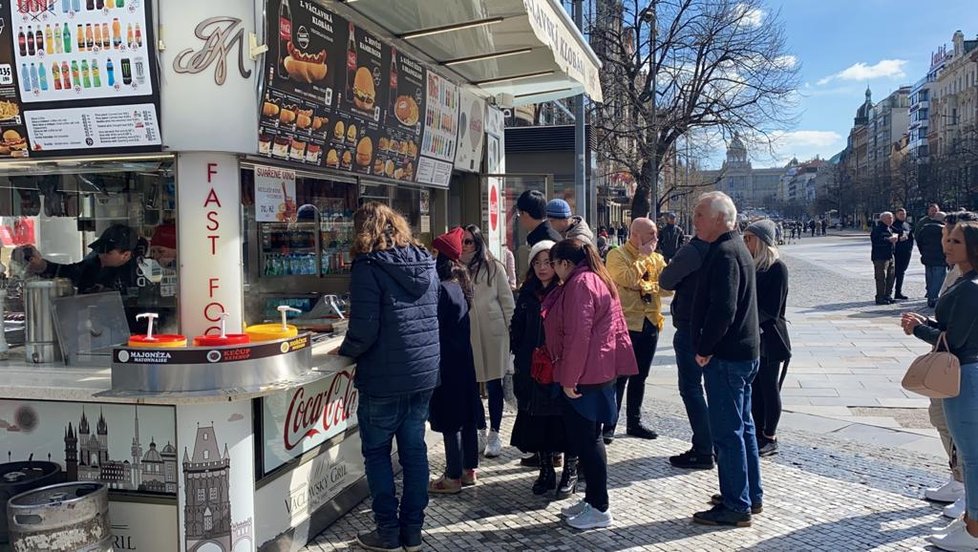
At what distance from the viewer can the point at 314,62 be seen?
13.6 ft

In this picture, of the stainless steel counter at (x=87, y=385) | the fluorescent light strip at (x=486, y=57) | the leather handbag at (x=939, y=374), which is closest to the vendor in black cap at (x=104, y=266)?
the stainless steel counter at (x=87, y=385)

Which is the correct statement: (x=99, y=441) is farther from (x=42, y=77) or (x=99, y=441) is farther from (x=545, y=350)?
(x=545, y=350)

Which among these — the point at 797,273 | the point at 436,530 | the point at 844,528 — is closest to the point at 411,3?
the point at 436,530

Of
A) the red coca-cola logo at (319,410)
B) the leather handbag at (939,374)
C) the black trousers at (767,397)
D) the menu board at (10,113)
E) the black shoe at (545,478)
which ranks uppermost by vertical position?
the menu board at (10,113)

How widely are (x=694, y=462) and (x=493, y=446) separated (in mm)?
1505

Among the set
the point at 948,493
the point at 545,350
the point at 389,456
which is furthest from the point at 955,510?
the point at 389,456

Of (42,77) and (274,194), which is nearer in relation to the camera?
(42,77)

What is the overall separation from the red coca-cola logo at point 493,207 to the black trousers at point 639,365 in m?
2.46

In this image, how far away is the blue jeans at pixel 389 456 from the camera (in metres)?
3.79

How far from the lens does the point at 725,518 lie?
4.23 meters

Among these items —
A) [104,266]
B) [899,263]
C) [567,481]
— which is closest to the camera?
[104,266]

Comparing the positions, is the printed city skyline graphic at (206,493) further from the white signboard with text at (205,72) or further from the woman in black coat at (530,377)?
the woman in black coat at (530,377)

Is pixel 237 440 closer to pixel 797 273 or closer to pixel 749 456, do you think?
pixel 749 456

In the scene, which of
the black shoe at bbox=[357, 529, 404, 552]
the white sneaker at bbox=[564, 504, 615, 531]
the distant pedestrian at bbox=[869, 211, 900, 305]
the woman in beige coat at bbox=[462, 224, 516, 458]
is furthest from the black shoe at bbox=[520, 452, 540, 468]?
the distant pedestrian at bbox=[869, 211, 900, 305]
